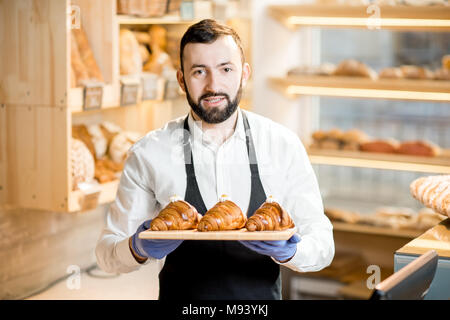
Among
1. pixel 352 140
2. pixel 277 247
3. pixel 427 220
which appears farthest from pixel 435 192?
pixel 352 140

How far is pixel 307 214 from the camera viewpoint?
1.81 meters

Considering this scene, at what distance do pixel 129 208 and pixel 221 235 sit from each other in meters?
0.42

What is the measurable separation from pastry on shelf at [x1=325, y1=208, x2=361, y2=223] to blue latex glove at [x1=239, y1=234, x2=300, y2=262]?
7.54 ft

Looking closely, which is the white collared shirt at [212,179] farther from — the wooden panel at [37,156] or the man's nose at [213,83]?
the wooden panel at [37,156]

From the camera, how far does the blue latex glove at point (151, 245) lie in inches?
62.1

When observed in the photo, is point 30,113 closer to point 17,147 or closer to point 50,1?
point 17,147

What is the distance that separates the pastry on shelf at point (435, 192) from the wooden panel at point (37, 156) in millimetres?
1158

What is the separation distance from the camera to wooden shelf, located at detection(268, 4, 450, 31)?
3408 mm

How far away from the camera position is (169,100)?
2.79 metres

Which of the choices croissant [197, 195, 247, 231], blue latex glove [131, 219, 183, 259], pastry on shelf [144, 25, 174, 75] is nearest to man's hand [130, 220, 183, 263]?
blue latex glove [131, 219, 183, 259]

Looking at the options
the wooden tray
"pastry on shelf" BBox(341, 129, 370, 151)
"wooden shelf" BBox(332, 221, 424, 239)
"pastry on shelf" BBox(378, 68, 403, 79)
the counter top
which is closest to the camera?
the wooden tray

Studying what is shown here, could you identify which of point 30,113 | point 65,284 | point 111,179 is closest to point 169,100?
point 111,179

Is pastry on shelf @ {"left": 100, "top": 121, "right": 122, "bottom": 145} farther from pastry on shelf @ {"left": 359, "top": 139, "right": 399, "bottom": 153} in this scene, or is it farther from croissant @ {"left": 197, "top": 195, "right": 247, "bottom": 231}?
pastry on shelf @ {"left": 359, "top": 139, "right": 399, "bottom": 153}

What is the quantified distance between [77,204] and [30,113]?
352mm
